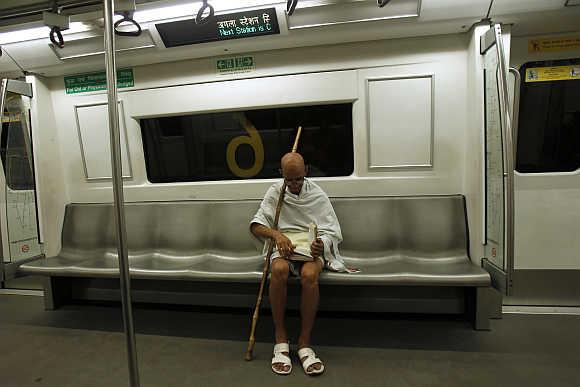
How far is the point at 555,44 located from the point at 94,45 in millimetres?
4058

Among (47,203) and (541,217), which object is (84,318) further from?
(541,217)

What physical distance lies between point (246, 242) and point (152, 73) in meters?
1.95

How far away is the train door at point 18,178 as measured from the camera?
3.21 m

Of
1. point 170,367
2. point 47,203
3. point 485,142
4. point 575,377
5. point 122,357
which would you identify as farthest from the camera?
point 47,203

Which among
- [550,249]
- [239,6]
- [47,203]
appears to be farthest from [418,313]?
[47,203]

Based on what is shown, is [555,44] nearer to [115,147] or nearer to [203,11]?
[203,11]

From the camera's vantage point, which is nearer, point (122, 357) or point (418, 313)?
point (122, 357)

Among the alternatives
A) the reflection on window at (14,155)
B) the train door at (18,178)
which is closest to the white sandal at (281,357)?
the train door at (18,178)

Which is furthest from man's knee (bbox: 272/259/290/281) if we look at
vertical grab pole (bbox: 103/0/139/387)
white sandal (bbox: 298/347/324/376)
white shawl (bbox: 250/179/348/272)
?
vertical grab pole (bbox: 103/0/139/387)

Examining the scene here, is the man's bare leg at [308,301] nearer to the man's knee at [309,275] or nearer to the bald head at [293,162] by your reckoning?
the man's knee at [309,275]

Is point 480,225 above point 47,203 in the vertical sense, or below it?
below

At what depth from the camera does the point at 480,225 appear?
2711mm

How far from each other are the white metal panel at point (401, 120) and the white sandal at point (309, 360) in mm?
1722

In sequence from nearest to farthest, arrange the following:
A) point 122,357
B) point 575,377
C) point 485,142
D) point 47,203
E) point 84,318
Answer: point 575,377
point 122,357
point 485,142
point 84,318
point 47,203
